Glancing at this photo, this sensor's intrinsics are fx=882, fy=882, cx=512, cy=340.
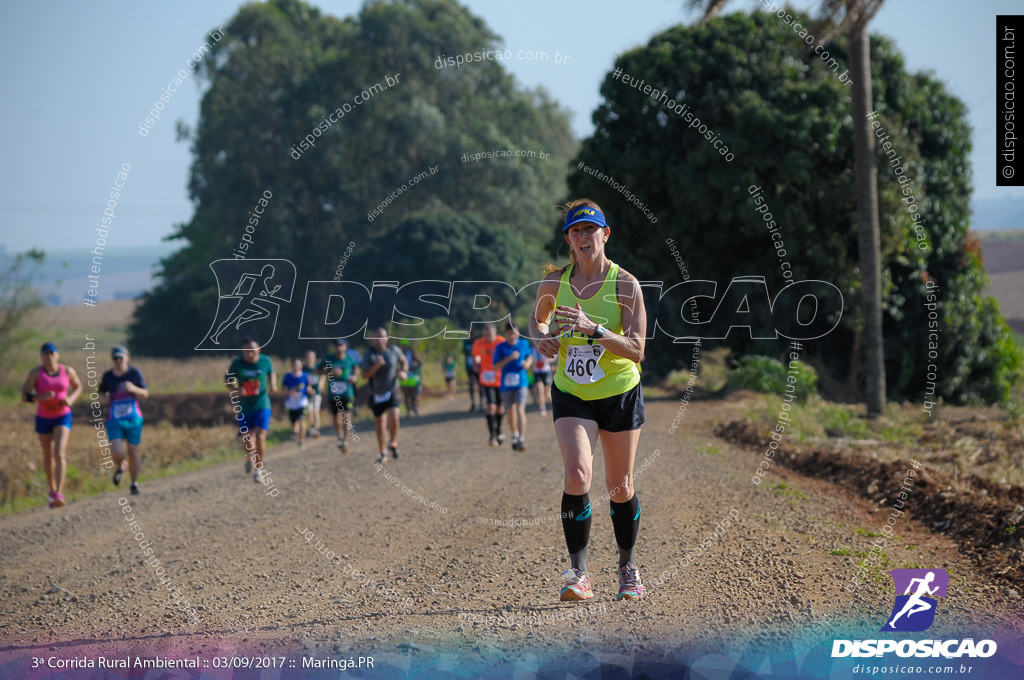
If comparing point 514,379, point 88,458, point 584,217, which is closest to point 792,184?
point 514,379

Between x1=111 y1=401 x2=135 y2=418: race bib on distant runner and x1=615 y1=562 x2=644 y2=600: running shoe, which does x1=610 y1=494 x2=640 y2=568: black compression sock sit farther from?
x1=111 y1=401 x2=135 y2=418: race bib on distant runner

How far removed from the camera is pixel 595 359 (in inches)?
194

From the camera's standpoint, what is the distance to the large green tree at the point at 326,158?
130ft

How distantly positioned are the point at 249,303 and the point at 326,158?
9570mm

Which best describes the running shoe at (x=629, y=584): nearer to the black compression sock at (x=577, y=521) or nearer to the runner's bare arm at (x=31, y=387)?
the black compression sock at (x=577, y=521)

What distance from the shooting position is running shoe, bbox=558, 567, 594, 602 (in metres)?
5.10

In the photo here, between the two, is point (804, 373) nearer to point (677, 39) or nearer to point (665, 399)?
point (665, 399)

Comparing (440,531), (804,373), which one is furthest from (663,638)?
(804,373)

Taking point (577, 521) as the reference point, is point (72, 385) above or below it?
above

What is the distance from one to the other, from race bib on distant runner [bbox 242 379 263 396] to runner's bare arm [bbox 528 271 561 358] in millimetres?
6781

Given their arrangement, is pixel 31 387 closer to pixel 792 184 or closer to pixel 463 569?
pixel 463 569

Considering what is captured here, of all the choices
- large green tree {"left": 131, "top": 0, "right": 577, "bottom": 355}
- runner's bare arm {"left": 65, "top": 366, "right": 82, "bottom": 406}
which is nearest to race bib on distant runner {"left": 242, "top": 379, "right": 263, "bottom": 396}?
runner's bare arm {"left": 65, "top": 366, "right": 82, "bottom": 406}

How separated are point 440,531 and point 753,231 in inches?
462

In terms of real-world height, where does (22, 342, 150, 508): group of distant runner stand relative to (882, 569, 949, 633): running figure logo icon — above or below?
above
